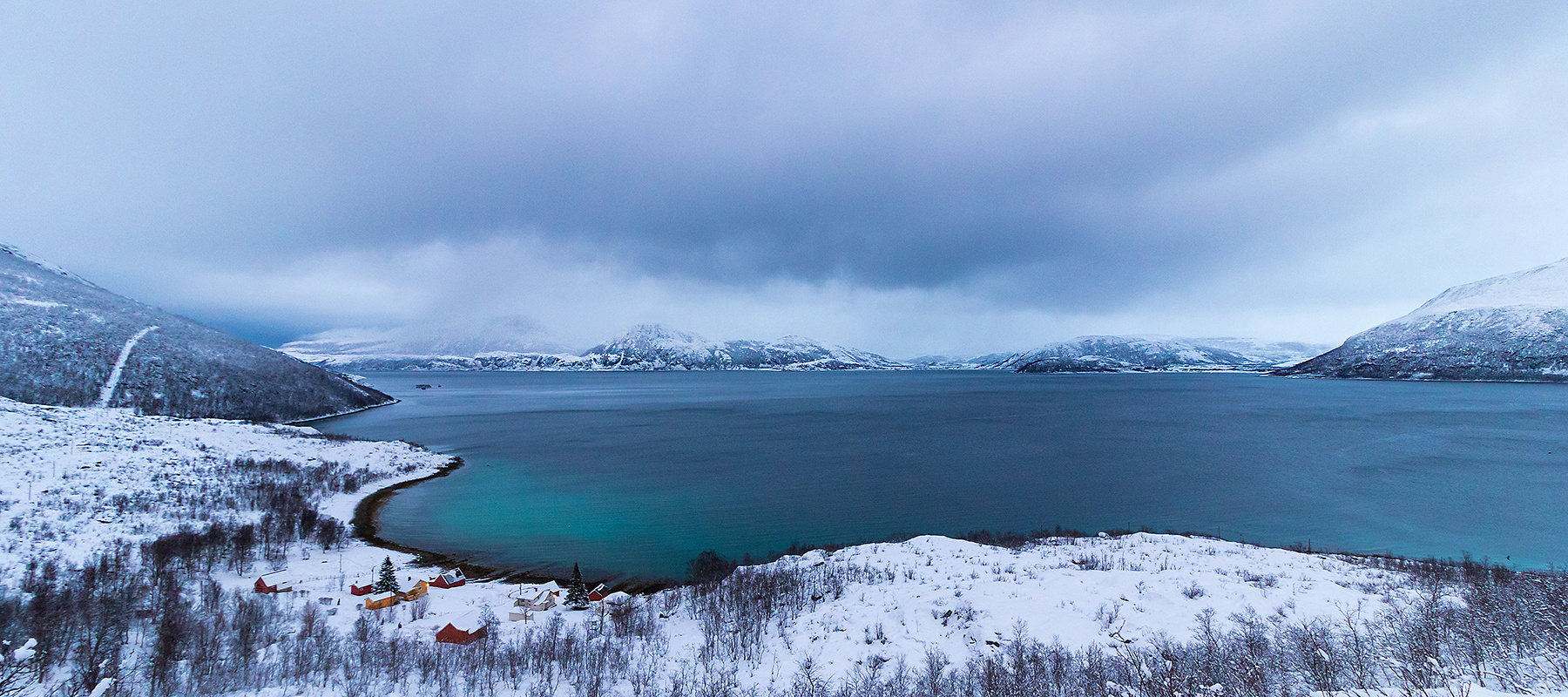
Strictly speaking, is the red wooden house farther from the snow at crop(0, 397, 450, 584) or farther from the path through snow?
the path through snow

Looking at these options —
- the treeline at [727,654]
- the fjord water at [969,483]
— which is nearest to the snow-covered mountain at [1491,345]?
the fjord water at [969,483]

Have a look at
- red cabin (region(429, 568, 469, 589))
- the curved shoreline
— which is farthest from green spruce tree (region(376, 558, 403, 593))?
the curved shoreline

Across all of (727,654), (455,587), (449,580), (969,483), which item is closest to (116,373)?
(449,580)

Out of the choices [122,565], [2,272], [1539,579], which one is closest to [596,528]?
[122,565]

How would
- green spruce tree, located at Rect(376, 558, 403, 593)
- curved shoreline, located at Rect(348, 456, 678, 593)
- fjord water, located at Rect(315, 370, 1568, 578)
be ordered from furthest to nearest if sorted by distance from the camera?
fjord water, located at Rect(315, 370, 1568, 578)
curved shoreline, located at Rect(348, 456, 678, 593)
green spruce tree, located at Rect(376, 558, 403, 593)

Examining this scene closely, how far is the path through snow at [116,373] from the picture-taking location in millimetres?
57409

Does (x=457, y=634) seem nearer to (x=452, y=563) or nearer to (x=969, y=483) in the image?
(x=452, y=563)

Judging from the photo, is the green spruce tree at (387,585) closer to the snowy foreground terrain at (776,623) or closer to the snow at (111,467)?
the snowy foreground terrain at (776,623)

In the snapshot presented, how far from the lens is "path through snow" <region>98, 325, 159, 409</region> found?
5741 centimetres

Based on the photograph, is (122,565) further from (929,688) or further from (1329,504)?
(1329,504)

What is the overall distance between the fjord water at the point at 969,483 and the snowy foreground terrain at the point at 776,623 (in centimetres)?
713

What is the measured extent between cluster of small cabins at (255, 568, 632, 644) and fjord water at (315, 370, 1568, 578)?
395 cm

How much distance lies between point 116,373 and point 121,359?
3271 mm

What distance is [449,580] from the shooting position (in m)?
20.4
